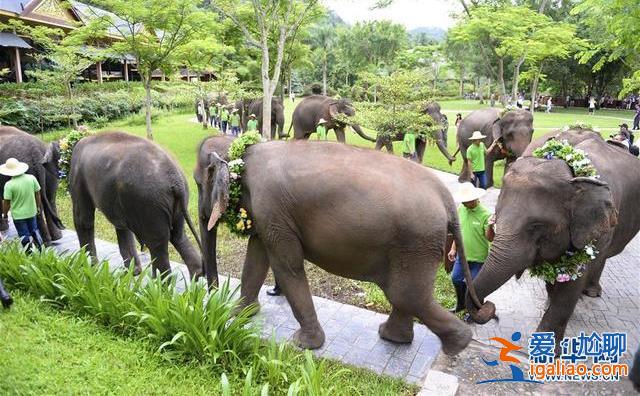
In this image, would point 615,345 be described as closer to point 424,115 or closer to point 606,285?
point 606,285

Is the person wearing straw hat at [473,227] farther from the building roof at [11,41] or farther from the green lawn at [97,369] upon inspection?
the building roof at [11,41]

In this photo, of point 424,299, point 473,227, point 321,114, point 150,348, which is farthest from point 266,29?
point 424,299

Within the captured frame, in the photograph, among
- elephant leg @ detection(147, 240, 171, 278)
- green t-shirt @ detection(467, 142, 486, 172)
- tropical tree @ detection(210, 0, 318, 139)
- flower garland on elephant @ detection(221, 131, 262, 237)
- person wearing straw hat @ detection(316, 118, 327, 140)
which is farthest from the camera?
person wearing straw hat @ detection(316, 118, 327, 140)

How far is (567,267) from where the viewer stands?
432 cm

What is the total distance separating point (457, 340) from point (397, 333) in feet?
2.13

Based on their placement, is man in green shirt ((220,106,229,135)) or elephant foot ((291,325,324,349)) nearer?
elephant foot ((291,325,324,349))

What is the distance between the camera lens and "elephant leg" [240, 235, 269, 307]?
15.5 feet

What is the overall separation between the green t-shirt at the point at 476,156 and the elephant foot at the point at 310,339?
6.16m

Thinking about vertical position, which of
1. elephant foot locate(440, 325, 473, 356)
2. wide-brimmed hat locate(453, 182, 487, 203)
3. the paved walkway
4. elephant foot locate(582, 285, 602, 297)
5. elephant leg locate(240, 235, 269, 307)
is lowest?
the paved walkway

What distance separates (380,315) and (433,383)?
143 cm

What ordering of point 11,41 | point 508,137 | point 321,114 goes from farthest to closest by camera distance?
1. point 11,41
2. point 321,114
3. point 508,137

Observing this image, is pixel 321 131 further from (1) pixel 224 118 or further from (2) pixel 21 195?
(2) pixel 21 195

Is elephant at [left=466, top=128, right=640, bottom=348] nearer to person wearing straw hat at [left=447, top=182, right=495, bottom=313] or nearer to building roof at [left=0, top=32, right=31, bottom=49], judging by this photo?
person wearing straw hat at [left=447, top=182, right=495, bottom=313]

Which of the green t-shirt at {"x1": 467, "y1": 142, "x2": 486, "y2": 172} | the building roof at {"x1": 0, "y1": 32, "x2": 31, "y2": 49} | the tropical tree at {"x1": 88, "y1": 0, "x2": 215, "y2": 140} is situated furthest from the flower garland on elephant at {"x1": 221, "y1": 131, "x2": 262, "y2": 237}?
the building roof at {"x1": 0, "y1": 32, "x2": 31, "y2": 49}
